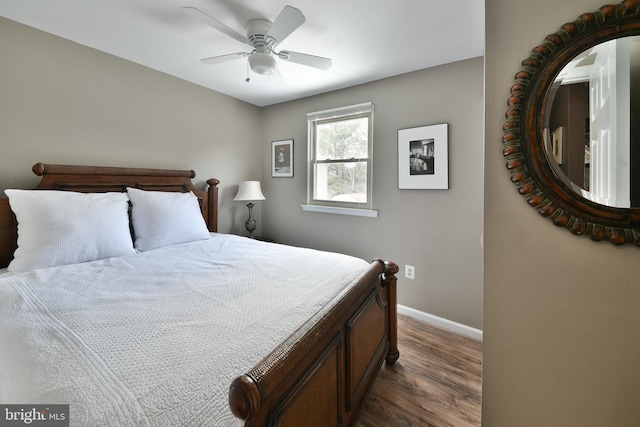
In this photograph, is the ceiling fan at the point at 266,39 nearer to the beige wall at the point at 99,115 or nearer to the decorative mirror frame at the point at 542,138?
the beige wall at the point at 99,115

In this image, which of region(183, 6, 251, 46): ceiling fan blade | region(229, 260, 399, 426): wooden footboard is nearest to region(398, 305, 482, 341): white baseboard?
region(229, 260, 399, 426): wooden footboard

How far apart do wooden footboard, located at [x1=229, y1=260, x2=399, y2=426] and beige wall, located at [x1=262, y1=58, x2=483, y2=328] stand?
0.87 m

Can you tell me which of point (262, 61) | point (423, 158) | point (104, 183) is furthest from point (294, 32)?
point (104, 183)

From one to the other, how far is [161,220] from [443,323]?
2677 mm

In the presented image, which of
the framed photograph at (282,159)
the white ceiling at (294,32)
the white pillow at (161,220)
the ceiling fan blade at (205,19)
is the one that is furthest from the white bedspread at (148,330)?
the framed photograph at (282,159)

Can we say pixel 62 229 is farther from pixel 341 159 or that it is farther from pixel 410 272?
pixel 410 272

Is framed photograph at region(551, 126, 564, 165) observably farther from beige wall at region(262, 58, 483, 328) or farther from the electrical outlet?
the electrical outlet

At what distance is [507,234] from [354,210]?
1887mm

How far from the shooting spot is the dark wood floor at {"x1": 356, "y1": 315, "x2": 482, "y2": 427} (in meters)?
1.45

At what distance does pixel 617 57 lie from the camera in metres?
0.84

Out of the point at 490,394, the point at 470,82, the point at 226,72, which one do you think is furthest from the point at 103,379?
the point at 470,82

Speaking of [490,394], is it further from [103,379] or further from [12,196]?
[12,196]

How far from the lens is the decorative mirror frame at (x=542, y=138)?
0.83m

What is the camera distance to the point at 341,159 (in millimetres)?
3014
